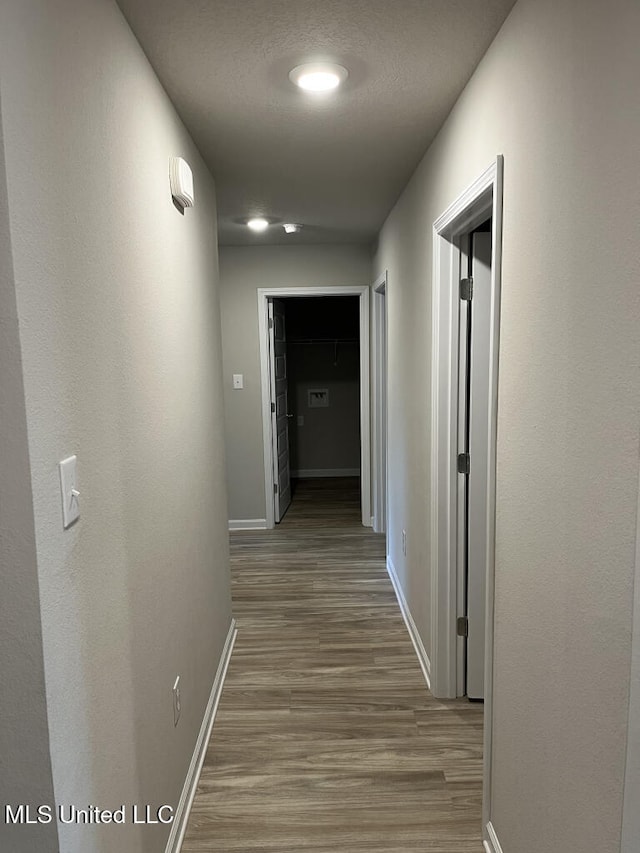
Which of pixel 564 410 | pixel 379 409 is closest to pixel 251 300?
pixel 379 409

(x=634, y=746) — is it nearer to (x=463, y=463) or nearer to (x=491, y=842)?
(x=491, y=842)

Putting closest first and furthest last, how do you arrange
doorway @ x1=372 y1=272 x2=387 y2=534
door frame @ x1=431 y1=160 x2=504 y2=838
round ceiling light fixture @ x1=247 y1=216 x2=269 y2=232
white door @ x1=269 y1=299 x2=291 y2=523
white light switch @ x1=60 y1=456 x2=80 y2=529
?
1. white light switch @ x1=60 y1=456 x2=80 y2=529
2. door frame @ x1=431 y1=160 x2=504 y2=838
3. round ceiling light fixture @ x1=247 y1=216 x2=269 y2=232
4. doorway @ x1=372 y1=272 x2=387 y2=534
5. white door @ x1=269 y1=299 x2=291 y2=523

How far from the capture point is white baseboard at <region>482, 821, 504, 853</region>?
176cm

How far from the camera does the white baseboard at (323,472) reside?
7.29m

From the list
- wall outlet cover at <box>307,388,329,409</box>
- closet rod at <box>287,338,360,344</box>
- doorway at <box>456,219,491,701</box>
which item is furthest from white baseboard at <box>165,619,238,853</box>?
closet rod at <box>287,338,360,344</box>

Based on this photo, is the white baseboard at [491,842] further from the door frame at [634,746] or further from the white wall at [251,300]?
the white wall at [251,300]

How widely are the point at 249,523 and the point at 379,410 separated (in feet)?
5.03

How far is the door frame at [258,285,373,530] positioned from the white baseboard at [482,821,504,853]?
11.3 ft

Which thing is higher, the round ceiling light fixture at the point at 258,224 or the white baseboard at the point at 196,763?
the round ceiling light fixture at the point at 258,224

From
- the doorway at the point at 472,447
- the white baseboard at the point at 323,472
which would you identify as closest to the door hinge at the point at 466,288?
the doorway at the point at 472,447

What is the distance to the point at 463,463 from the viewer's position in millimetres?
2553

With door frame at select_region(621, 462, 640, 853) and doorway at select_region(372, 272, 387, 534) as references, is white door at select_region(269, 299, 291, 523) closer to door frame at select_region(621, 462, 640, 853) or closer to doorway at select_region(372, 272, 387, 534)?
doorway at select_region(372, 272, 387, 534)

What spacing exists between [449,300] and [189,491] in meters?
1.30

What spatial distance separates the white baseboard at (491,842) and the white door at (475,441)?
0.85 meters
